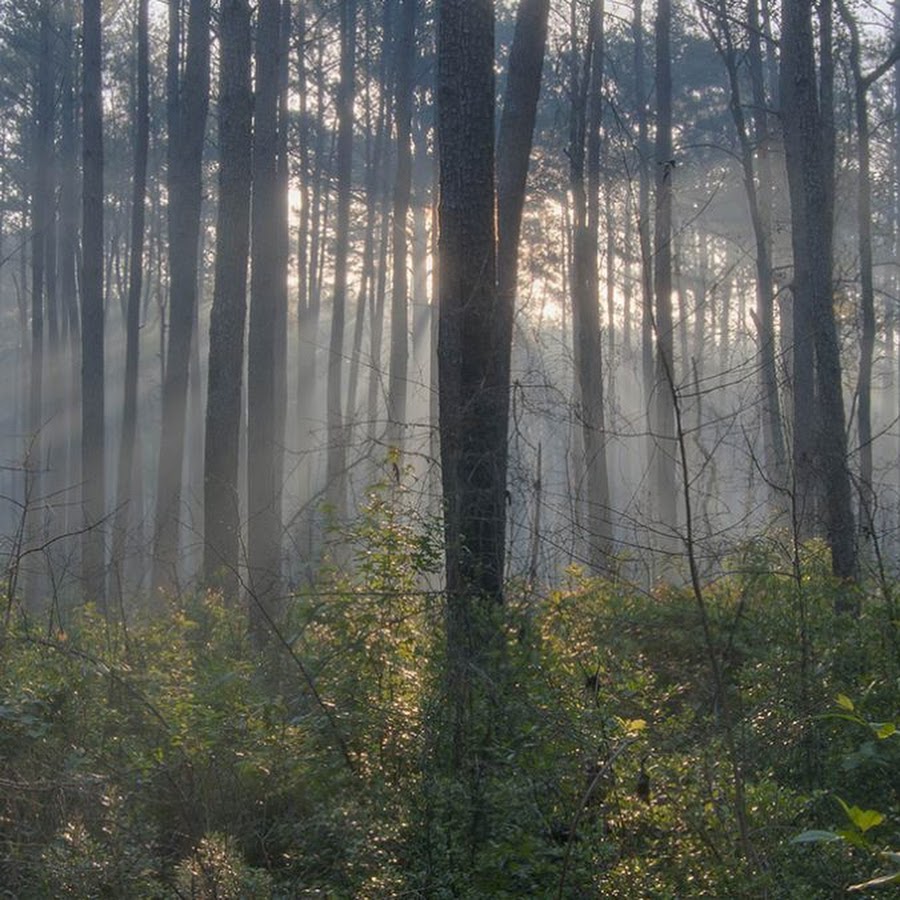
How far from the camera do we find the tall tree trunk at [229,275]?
13.0 meters

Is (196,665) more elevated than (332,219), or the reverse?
(332,219)

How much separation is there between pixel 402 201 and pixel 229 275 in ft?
34.6

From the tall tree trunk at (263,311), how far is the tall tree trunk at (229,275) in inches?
48.2

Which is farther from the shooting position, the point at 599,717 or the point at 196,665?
the point at 196,665

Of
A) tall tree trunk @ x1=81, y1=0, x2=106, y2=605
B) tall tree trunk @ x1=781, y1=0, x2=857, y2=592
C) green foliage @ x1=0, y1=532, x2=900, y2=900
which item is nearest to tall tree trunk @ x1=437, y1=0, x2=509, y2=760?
green foliage @ x1=0, y1=532, x2=900, y2=900

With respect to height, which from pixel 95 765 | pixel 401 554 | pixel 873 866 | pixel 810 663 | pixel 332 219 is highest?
pixel 332 219

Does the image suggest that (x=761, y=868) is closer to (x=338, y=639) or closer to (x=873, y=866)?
(x=873, y=866)

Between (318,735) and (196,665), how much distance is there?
2.64m

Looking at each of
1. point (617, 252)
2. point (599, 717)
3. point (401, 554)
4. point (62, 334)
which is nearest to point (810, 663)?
point (599, 717)

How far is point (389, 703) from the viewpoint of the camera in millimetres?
5504

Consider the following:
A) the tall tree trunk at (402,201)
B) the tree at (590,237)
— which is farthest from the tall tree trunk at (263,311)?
the tall tree trunk at (402,201)

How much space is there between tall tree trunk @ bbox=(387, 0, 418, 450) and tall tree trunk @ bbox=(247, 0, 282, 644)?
5.73 metres

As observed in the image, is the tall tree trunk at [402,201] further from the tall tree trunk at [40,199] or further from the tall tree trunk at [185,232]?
the tall tree trunk at [40,199]

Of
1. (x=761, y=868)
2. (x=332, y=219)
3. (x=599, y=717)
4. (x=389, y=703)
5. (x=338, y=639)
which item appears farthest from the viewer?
(x=332, y=219)
